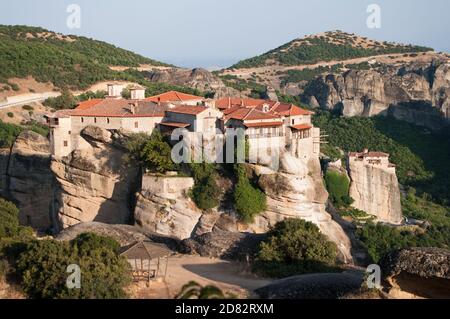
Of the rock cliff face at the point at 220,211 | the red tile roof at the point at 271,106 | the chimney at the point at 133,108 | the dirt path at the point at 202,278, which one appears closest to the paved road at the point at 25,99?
the red tile roof at the point at 271,106

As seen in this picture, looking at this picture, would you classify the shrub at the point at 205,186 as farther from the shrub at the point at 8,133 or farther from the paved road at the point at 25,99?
the paved road at the point at 25,99

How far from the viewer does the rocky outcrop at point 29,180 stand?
46.0m

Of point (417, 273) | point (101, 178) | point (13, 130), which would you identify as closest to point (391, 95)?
point (13, 130)

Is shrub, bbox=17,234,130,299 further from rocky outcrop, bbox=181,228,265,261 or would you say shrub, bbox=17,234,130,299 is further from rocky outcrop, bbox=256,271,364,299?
rocky outcrop, bbox=181,228,265,261

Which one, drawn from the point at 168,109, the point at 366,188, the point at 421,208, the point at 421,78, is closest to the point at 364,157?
the point at 366,188

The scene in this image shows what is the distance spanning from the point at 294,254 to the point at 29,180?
2693cm

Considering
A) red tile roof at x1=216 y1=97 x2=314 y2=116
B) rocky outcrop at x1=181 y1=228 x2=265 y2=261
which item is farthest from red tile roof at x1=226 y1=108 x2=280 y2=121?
rocky outcrop at x1=181 y1=228 x2=265 y2=261

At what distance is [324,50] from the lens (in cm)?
15138

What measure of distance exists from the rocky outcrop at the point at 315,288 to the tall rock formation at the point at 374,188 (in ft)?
131

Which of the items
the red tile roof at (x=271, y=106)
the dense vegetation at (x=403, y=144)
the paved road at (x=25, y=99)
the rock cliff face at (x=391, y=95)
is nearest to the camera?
the red tile roof at (x=271, y=106)

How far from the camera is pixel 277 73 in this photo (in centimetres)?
13200

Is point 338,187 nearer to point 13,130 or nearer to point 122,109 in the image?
point 122,109

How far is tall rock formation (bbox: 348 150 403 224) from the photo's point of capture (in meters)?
58.1
